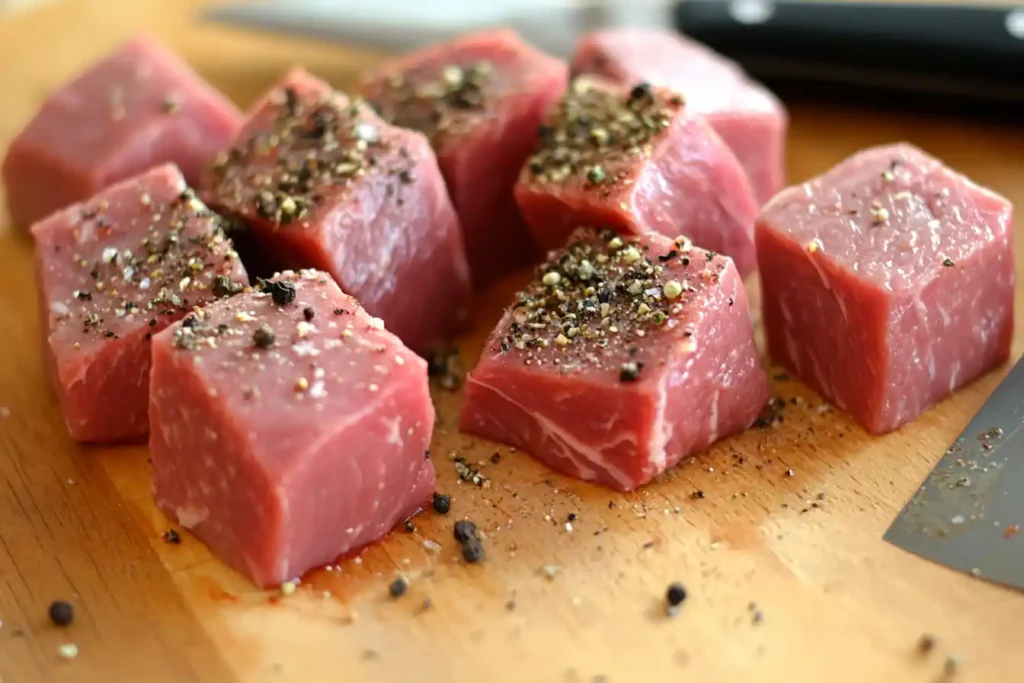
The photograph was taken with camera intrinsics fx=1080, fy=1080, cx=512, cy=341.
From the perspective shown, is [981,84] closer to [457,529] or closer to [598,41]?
[598,41]

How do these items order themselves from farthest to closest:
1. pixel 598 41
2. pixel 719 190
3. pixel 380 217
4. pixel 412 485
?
pixel 598 41
pixel 719 190
pixel 380 217
pixel 412 485

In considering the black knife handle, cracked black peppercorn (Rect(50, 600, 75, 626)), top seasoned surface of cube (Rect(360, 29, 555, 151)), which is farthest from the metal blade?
cracked black peppercorn (Rect(50, 600, 75, 626))

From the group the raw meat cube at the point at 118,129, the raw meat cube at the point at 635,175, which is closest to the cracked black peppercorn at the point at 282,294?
the raw meat cube at the point at 635,175

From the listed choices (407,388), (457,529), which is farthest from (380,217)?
(457,529)

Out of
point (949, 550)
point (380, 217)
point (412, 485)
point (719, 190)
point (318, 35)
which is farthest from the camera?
point (318, 35)

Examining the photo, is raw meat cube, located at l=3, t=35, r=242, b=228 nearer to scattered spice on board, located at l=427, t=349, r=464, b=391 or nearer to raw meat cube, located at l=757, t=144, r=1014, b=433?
scattered spice on board, located at l=427, t=349, r=464, b=391

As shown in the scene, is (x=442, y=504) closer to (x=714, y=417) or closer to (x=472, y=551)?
(x=472, y=551)

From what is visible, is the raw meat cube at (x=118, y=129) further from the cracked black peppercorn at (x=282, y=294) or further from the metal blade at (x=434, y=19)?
the cracked black peppercorn at (x=282, y=294)
